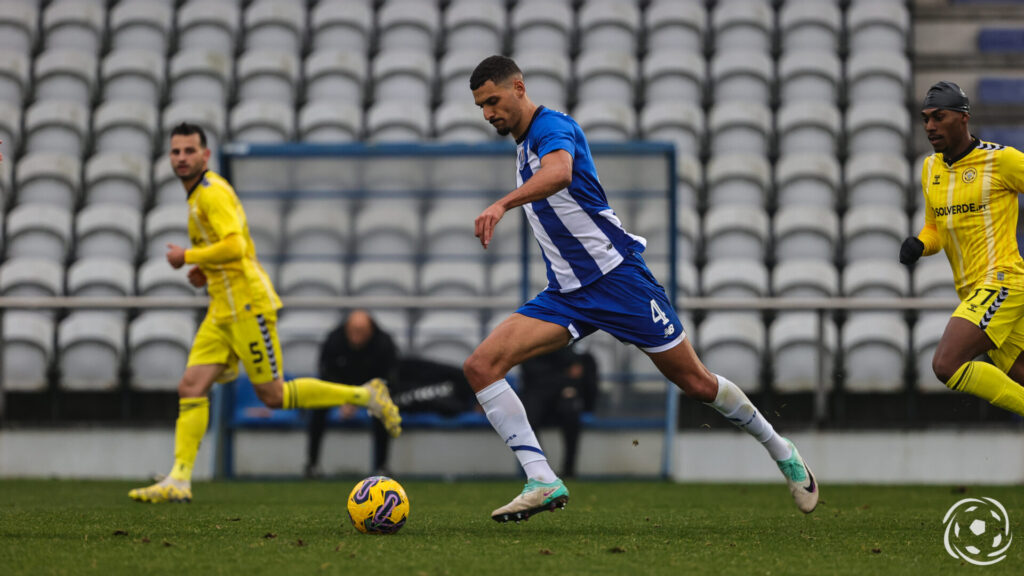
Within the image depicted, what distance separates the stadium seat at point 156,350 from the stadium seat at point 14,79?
586cm

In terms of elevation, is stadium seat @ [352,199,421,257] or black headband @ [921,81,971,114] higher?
black headband @ [921,81,971,114]

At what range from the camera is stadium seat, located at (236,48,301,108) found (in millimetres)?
14539

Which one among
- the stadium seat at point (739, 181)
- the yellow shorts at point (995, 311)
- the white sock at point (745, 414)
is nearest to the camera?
the white sock at point (745, 414)

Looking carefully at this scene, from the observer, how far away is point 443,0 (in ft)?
54.0

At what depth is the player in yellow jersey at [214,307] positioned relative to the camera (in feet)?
23.3

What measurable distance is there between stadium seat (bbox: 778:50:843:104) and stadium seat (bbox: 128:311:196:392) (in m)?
7.44

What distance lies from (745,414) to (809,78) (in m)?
9.42

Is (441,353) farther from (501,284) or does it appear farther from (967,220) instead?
(967,220)

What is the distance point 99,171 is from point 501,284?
5.34 metres

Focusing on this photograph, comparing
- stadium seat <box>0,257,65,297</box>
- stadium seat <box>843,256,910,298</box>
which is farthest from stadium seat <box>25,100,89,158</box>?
stadium seat <box>843,256,910,298</box>

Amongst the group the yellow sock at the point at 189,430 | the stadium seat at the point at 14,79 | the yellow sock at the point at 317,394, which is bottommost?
the yellow sock at the point at 189,430

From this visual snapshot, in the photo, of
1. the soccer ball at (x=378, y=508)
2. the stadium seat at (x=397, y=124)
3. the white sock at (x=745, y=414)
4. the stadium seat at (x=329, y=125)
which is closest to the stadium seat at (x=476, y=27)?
the stadium seat at (x=397, y=124)

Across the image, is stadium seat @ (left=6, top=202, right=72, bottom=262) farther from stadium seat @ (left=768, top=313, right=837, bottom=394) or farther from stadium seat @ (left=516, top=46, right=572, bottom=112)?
stadium seat @ (left=768, top=313, right=837, bottom=394)

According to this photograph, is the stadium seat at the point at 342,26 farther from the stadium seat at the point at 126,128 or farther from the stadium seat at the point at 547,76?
the stadium seat at the point at 126,128
